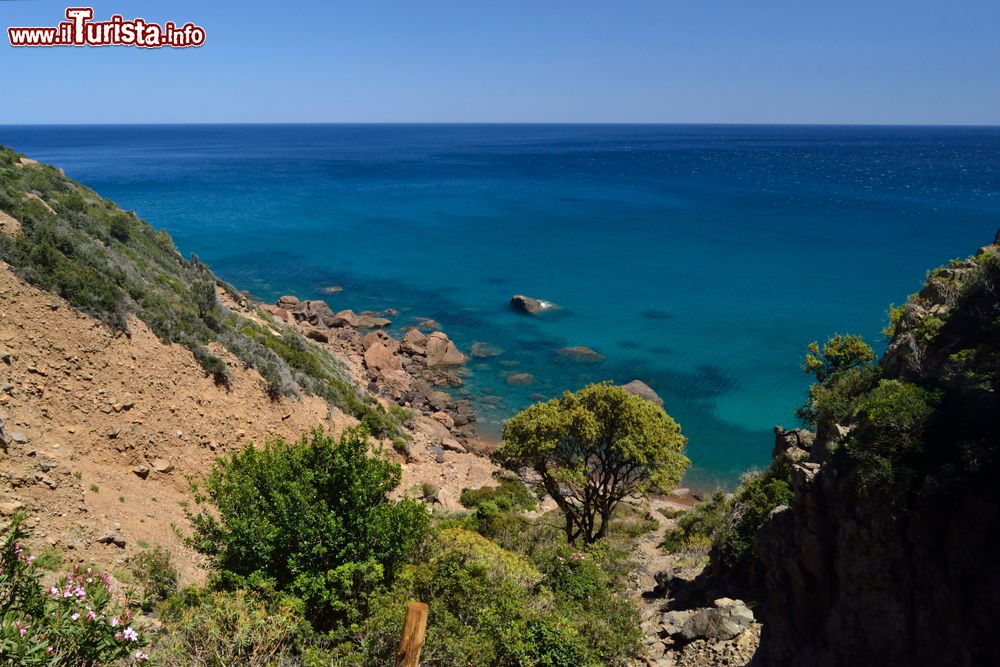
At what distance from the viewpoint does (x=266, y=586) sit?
35.6ft

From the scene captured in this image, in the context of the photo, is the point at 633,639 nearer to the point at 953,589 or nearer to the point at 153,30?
the point at 953,589

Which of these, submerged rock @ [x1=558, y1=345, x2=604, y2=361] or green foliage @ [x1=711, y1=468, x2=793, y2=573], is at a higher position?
green foliage @ [x1=711, y1=468, x2=793, y2=573]

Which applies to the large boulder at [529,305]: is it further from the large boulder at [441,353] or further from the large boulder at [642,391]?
the large boulder at [642,391]

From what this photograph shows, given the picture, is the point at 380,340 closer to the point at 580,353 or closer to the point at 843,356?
the point at 580,353

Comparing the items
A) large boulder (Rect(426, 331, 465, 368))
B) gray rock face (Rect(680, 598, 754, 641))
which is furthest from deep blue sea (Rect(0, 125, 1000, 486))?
gray rock face (Rect(680, 598, 754, 641))

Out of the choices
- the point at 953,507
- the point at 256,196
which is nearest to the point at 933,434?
the point at 953,507

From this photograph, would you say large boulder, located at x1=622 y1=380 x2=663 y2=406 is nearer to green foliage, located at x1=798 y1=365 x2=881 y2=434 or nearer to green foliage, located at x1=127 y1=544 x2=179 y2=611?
green foliage, located at x1=798 y1=365 x2=881 y2=434

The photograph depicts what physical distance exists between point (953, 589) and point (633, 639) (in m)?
5.47

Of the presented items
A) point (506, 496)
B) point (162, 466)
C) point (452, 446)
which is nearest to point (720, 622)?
point (506, 496)

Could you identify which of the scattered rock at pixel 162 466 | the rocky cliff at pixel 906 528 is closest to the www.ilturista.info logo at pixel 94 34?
the scattered rock at pixel 162 466

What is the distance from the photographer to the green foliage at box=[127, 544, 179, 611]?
1237 centimetres

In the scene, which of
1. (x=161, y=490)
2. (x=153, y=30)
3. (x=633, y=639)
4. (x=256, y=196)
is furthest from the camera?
(x=256, y=196)

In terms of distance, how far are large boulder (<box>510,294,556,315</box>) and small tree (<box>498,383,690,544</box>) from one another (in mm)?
29470

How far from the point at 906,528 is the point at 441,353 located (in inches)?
1301
